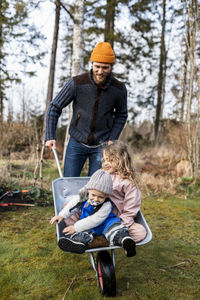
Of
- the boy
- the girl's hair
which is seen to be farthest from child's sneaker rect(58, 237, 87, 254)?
the girl's hair

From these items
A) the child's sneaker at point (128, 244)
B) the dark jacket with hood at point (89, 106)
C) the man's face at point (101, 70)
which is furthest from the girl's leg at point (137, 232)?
the man's face at point (101, 70)

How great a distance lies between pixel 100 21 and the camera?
9.81 meters

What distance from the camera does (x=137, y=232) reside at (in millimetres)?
2035

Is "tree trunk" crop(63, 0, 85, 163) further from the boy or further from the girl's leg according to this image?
the girl's leg

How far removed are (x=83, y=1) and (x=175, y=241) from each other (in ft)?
17.3

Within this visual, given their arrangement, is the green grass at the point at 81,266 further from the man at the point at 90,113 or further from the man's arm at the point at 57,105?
the man's arm at the point at 57,105

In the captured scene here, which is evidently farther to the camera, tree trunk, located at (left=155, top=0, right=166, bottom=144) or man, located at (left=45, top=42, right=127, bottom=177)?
tree trunk, located at (left=155, top=0, right=166, bottom=144)

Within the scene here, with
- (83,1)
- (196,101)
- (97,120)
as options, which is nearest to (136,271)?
(97,120)

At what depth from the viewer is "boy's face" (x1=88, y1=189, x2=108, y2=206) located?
6.55 ft

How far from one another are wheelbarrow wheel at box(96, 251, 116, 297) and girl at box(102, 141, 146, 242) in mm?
246

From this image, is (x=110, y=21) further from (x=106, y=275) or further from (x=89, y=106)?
(x=106, y=275)

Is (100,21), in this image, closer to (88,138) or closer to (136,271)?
(88,138)

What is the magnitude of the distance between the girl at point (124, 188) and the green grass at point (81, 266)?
53cm

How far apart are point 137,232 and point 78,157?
103 centimetres
